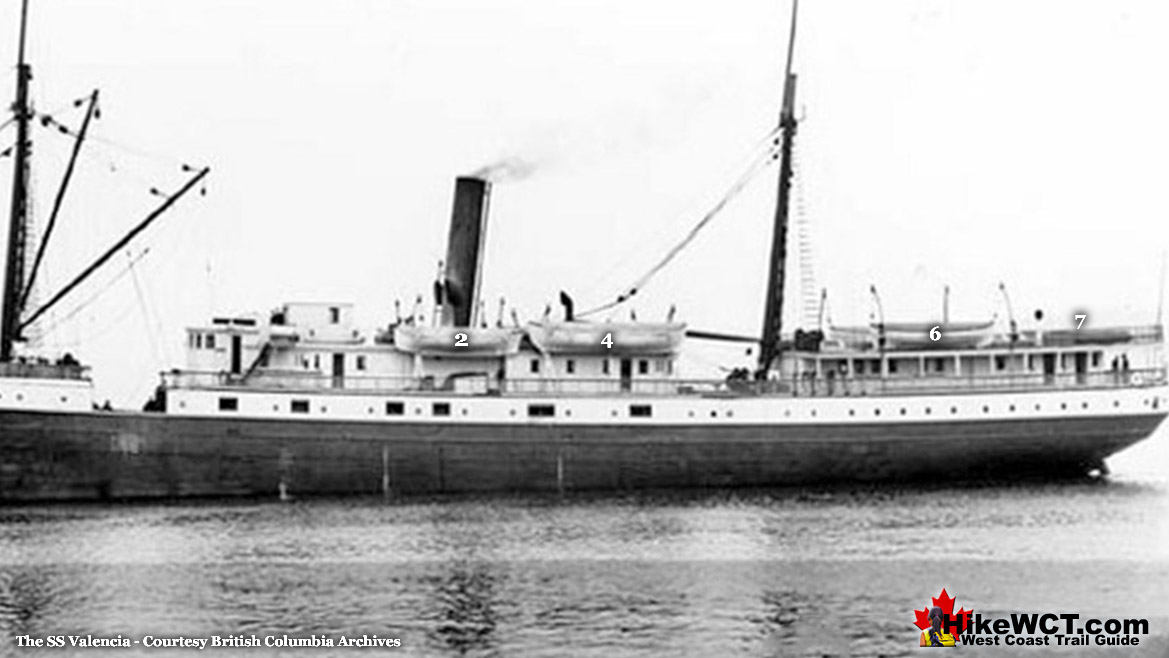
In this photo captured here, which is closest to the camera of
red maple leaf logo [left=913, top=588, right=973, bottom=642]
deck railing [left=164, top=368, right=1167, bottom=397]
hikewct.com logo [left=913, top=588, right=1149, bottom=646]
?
hikewct.com logo [left=913, top=588, right=1149, bottom=646]

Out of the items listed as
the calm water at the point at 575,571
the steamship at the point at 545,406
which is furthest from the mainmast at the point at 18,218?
the calm water at the point at 575,571

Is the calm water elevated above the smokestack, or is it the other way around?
the smokestack

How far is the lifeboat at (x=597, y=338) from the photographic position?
47188mm

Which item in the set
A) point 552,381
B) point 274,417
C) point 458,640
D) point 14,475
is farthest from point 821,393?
point 458,640

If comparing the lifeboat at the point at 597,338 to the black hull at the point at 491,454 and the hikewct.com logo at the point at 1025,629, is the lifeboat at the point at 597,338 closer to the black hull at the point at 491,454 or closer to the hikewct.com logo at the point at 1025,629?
the black hull at the point at 491,454

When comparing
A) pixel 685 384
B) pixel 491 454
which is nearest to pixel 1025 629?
pixel 491 454

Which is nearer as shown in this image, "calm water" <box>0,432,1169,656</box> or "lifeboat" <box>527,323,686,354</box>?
"calm water" <box>0,432,1169,656</box>

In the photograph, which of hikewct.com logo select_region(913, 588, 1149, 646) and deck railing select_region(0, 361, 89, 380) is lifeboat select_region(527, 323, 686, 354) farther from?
hikewct.com logo select_region(913, 588, 1149, 646)

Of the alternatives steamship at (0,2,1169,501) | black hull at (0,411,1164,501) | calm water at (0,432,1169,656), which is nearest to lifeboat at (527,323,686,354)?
steamship at (0,2,1169,501)

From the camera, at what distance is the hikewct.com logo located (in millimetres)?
24812

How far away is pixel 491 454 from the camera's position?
45375 mm

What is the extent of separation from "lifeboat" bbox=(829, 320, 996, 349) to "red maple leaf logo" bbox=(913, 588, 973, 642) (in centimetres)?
2073

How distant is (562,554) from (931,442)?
1706 centimetres

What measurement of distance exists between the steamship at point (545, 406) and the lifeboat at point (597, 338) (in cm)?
6
